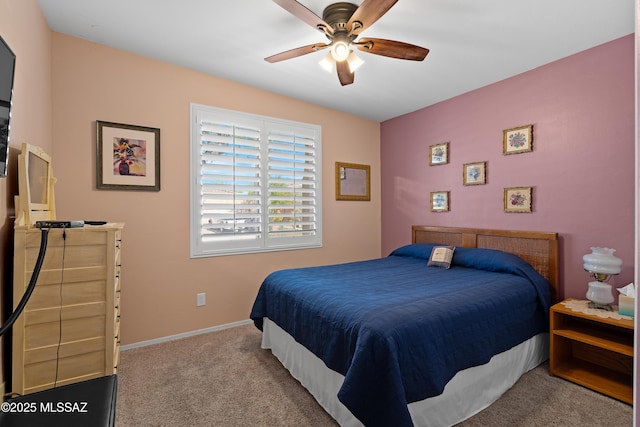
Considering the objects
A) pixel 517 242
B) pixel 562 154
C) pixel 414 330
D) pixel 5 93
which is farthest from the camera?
pixel 517 242

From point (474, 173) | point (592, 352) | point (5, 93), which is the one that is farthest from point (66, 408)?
point (474, 173)

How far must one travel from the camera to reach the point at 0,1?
58.6 inches

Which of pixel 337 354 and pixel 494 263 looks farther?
pixel 494 263

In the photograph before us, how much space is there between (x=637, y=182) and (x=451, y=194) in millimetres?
3125

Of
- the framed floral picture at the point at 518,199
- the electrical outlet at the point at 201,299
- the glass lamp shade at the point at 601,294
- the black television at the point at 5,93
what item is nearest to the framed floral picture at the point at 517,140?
the framed floral picture at the point at 518,199

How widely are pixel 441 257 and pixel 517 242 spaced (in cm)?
76

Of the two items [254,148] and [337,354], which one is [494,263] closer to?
[337,354]

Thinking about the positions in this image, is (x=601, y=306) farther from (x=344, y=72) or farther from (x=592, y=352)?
(x=344, y=72)

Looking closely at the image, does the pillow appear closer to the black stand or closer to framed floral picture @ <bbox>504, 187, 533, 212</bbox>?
framed floral picture @ <bbox>504, 187, 533, 212</bbox>

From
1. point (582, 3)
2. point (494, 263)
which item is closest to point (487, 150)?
point (494, 263)

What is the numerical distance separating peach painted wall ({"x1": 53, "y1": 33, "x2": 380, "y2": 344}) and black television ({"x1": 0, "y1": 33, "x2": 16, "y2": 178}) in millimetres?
1303

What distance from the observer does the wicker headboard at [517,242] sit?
278cm

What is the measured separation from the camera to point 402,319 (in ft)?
5.38

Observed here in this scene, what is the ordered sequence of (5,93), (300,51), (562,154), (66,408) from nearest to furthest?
(66,408) < (5,93) < (300,51) < (562,154)
